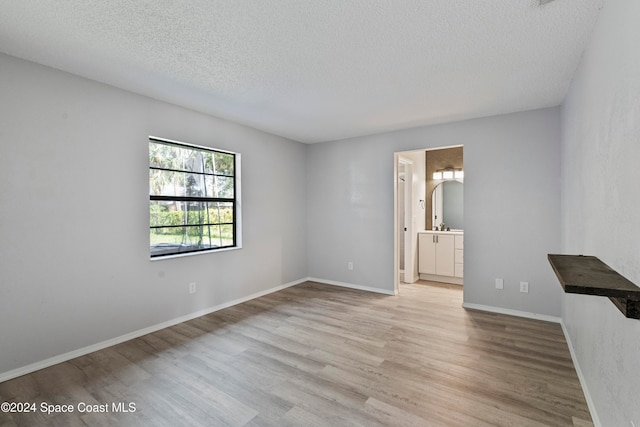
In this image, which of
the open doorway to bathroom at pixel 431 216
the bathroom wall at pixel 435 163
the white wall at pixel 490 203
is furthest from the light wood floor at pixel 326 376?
the bathroom wall at pixel 435 163

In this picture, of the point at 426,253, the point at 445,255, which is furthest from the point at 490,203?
the point at 426,253

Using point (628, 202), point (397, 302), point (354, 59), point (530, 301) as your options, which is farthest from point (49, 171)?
point (530, 301)

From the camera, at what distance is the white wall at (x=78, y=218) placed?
7.57 feet

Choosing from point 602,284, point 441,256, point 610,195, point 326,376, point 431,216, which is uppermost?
point 610,195

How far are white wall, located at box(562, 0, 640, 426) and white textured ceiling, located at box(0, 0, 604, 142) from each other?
15.5 inches

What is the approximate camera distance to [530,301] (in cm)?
352

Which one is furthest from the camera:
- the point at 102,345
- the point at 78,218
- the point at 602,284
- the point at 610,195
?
the point at 102,345

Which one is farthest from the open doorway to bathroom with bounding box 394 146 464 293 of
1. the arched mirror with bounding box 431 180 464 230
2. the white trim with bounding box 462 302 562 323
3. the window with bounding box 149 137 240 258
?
the window with bounding box 149 137 240 258

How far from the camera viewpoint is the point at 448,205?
576cm

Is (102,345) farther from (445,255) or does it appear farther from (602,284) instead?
(445,255)

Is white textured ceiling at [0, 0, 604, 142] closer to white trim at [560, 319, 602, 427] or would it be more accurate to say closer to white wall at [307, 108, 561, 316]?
white wall at [307, 108, 561, 316]

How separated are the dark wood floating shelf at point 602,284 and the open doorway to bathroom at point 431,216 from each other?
3.21m

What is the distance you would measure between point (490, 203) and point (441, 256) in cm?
173

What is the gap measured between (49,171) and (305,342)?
2.72 m
